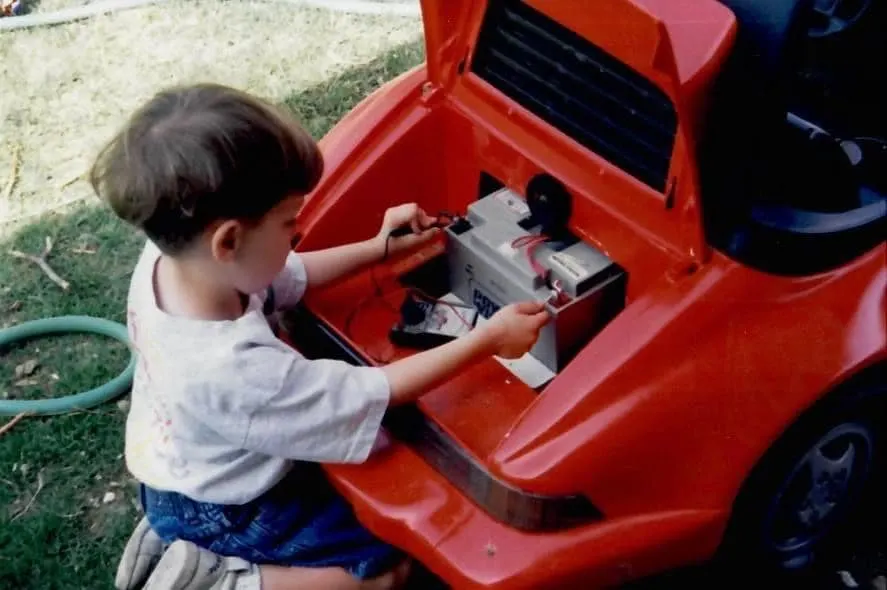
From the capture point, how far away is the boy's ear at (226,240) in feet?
4.60

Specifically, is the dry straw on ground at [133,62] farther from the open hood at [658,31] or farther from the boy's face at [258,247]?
the open hood at [658,31]

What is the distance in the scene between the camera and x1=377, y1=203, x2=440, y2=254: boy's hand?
72.9 inches

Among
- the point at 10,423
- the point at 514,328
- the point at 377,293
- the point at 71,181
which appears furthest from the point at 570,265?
the point at 71,181

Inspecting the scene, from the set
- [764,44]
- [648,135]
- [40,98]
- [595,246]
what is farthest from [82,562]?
[40,98]

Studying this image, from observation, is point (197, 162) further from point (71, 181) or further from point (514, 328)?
point (71, 181)

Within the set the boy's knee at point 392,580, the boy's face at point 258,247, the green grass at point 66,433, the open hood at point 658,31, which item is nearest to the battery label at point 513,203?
the open hood at point 658,31

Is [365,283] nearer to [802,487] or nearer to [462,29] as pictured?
[462,29]

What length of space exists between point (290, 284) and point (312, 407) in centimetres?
33

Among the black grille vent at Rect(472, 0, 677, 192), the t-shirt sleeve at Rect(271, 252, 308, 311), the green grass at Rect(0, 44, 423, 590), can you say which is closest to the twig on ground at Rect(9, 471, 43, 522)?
the green grass at Rect(0, 44, 423, 590)

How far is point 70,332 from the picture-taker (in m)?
2.42

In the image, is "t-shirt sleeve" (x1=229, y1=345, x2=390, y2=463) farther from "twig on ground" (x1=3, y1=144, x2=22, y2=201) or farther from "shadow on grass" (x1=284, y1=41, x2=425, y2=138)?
"twig on ground" (x1=3, y1=144, x2=22, y2=201)

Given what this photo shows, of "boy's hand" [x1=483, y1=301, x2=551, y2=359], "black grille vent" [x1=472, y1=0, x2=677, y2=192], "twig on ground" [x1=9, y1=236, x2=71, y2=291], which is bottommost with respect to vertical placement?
"twig on ground" [x1=9, y1=236, x2=71, y2=291]

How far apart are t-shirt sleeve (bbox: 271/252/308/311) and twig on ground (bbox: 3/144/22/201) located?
4.44 feet

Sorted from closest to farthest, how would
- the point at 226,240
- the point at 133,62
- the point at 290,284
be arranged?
1. the point at 226,240
2. the point at 290,284
3. the point at 133,62
